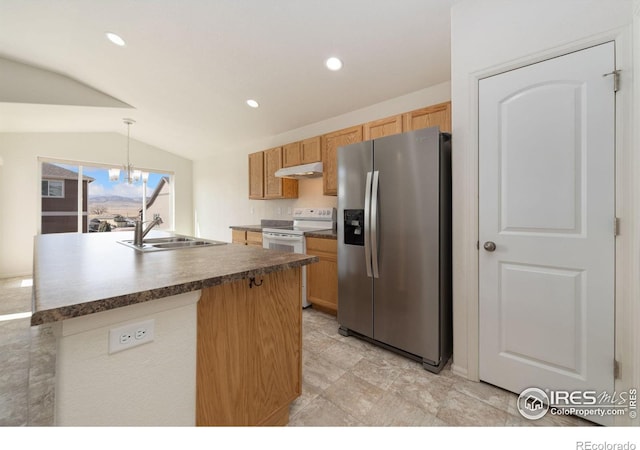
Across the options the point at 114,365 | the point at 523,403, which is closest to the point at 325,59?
the point at 114,365

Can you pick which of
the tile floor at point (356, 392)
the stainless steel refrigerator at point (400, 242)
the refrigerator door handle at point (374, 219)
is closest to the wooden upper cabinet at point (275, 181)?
the stainless steel refrigerator at point (400, 242)

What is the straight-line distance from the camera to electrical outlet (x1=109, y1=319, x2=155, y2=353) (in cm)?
89

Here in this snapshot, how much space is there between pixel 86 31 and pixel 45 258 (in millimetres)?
2569

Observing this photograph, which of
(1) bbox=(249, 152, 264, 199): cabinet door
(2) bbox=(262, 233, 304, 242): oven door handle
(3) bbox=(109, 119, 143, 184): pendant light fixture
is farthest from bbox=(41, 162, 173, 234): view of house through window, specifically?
(2) bbox=(262, 233, 304, 242): oven door handle

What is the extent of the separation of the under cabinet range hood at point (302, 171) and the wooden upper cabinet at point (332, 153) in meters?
0.10

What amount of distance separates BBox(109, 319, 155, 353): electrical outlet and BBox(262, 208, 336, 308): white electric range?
225 cm

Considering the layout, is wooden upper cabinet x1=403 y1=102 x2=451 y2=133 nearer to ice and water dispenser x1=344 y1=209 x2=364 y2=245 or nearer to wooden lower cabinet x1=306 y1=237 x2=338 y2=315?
ice and water dispenser x1=344 y1=209 x2=364 y2=245

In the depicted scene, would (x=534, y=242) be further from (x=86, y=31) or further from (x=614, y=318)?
(x=86, y=31)

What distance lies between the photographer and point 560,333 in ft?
5.15

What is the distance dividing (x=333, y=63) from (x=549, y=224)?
7.62 feet

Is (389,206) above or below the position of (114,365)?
A: above

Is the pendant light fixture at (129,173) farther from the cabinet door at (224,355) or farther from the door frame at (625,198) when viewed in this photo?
the door frame at (625,198)

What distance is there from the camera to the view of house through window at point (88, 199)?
16.5 ft
